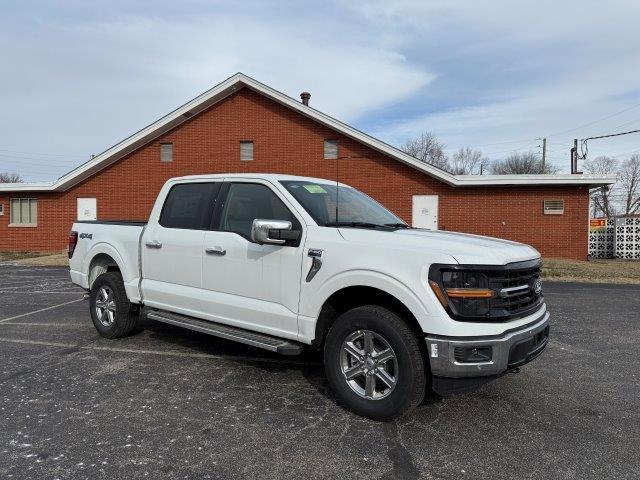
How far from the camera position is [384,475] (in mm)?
3037

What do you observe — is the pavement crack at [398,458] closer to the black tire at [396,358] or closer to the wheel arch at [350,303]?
the black tire at [396,358]

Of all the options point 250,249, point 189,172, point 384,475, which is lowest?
point 384,475

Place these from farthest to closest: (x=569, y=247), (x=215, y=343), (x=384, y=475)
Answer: (x=569, y=247) < (x=215, y=343) < (x=384, y=475)

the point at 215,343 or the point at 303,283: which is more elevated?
the point at 303,283

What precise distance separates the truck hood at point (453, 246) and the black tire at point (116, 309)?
3.30m

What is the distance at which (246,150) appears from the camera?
21312 millimetres

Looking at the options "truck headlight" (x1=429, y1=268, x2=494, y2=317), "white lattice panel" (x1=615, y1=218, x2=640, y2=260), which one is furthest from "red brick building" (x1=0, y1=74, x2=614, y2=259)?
"truck headlight" (x1=429, y1=268, x2=494, y2=317)

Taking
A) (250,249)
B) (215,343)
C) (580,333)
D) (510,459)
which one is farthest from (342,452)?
(580,333)

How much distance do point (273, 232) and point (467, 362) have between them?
1.79 metres

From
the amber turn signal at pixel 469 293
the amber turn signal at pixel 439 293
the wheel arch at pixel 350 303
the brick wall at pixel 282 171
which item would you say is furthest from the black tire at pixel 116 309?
the brick wall at pixel 282 171

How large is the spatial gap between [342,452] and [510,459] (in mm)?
1084

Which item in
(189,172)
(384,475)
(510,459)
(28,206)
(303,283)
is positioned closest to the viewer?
(384,475)

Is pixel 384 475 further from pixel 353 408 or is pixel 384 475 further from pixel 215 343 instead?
pixel 215 343

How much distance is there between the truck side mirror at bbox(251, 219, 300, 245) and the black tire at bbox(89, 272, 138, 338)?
2668 mm
